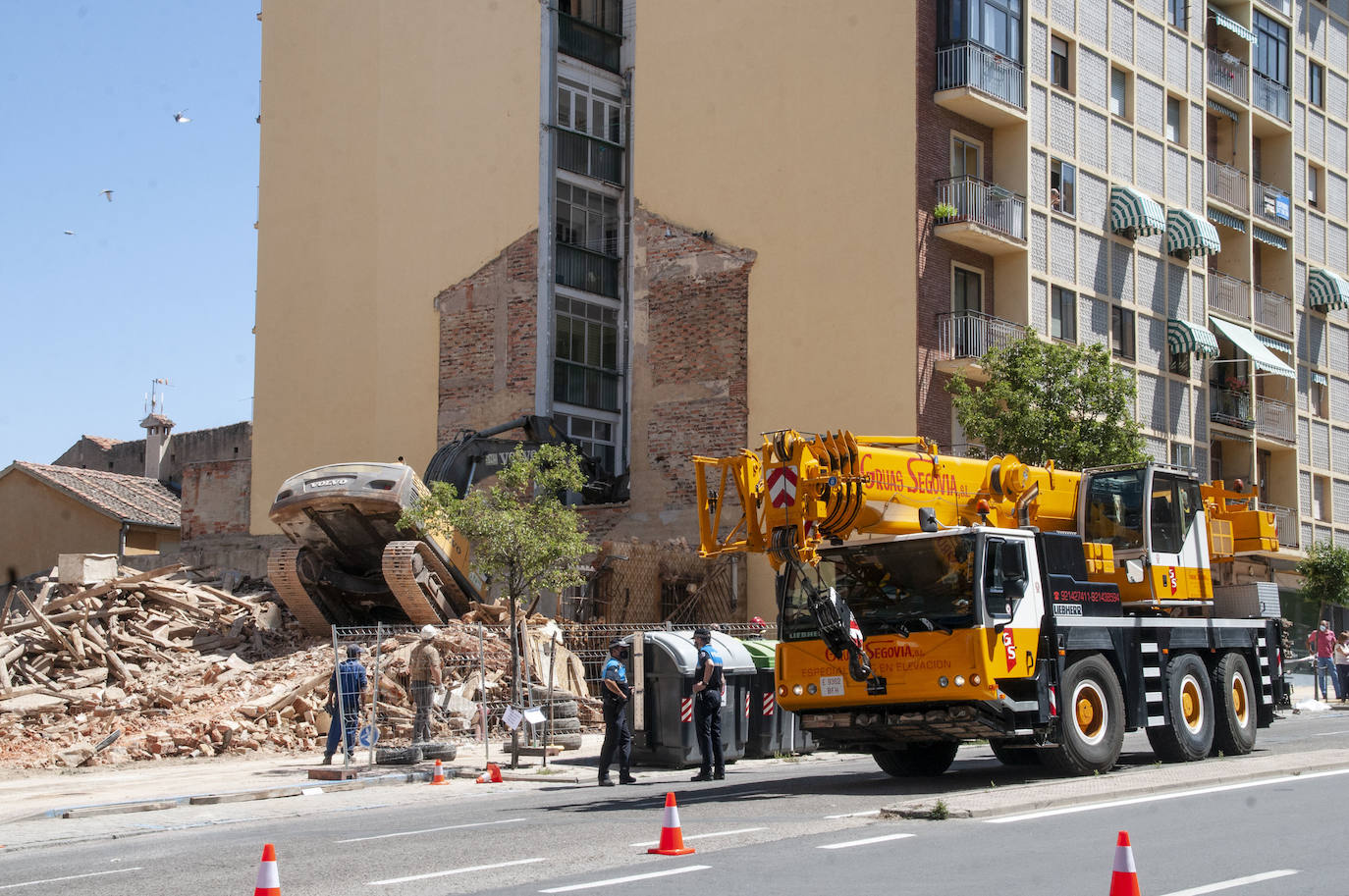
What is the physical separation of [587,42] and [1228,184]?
59.5 feet

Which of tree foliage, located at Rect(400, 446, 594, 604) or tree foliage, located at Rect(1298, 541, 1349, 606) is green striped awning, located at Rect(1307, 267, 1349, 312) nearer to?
tree foliage, located at Rect(1298, 541, 1349, 606)

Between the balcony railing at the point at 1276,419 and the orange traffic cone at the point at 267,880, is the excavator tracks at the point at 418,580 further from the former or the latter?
the balcony railing at the point at 1276,419

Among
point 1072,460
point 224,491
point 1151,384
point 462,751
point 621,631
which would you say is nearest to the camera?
point 462,751

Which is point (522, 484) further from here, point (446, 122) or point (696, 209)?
point (446, 122)

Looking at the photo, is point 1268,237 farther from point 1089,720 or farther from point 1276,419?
point 1089,720

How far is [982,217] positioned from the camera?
32844 mm

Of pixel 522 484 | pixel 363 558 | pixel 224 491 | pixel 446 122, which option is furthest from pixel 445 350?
pixel 522 484

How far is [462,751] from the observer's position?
2180cm

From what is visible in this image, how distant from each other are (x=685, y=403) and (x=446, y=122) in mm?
10827

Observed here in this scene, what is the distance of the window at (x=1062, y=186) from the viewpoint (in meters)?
35.1

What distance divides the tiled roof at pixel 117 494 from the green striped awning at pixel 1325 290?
1378 inches

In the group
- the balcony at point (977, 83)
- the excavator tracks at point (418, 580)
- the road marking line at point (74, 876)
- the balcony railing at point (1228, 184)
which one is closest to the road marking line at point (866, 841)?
the road marking line at point (74, 876)

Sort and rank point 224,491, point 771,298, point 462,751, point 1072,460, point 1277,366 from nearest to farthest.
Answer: point 462,751, point 1072,460, point 771,298, point 1277,366, point 224,491

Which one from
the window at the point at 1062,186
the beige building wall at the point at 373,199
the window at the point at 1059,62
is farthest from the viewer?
the beige building wall at the point at 373,199
